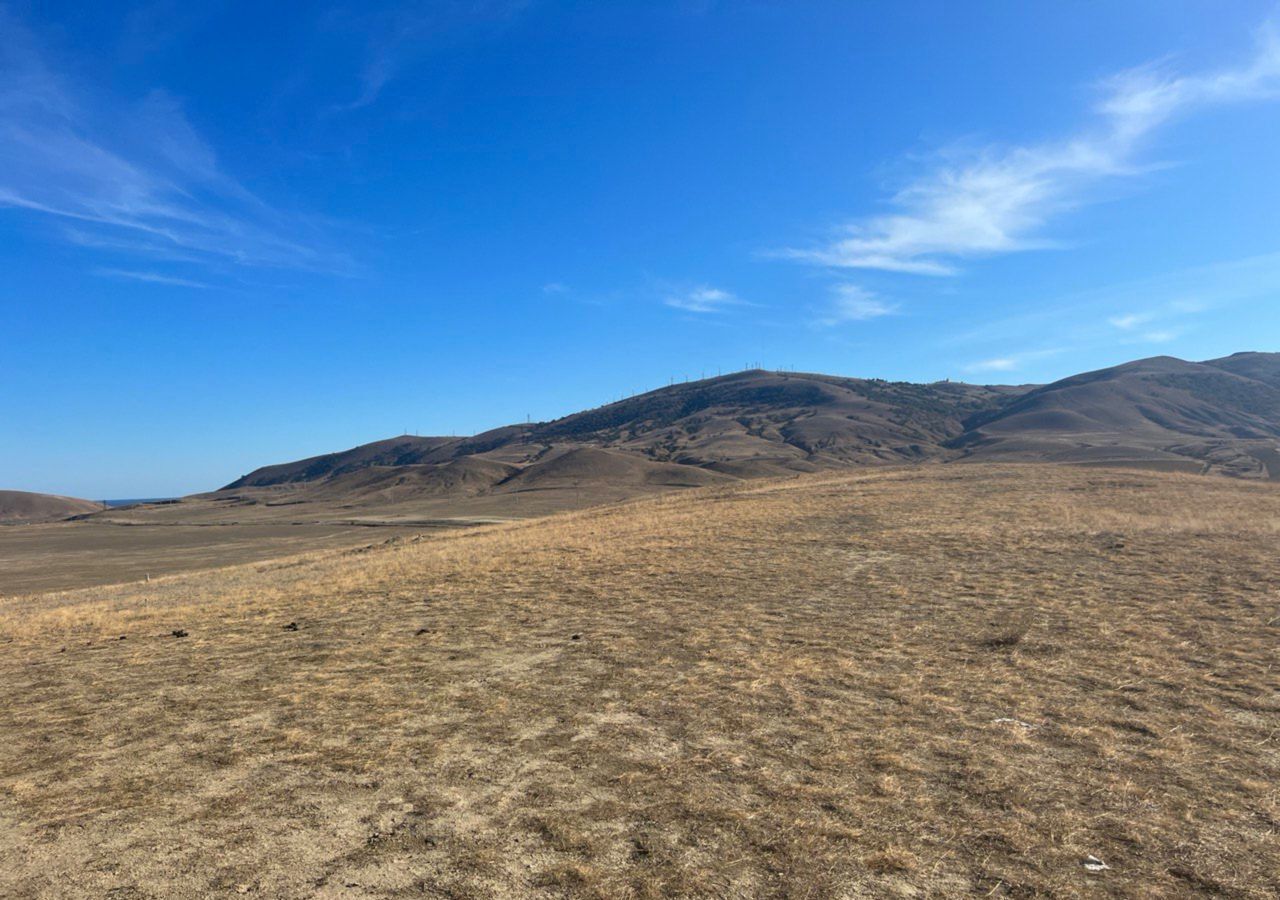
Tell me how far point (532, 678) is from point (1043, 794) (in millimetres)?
6832

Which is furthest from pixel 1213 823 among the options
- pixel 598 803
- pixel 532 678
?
pixel 532 678

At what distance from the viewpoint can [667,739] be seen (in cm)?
805

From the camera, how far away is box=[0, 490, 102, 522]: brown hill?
591ft

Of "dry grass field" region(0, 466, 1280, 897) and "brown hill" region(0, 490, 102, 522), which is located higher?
"brown hill" region(0, 490, 102, 522)

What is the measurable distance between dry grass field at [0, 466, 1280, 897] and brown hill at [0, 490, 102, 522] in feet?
706

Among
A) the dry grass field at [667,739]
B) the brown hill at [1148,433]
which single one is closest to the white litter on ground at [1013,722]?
the dry grass field at [667,739]

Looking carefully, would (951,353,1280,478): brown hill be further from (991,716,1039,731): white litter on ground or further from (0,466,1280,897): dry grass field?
(991,716,1039,731): white litter on ground

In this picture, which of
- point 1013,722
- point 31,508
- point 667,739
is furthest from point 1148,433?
point 31,508

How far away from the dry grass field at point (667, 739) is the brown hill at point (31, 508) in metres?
215

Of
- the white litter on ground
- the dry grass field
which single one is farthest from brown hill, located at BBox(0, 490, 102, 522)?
the white litter on ground

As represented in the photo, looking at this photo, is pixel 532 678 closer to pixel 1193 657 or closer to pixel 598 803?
pixel 598 803

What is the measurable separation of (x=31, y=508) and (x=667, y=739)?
246 metres

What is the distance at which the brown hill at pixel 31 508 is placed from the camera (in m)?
180

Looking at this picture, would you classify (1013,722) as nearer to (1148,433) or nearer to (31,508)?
(1148,433)
